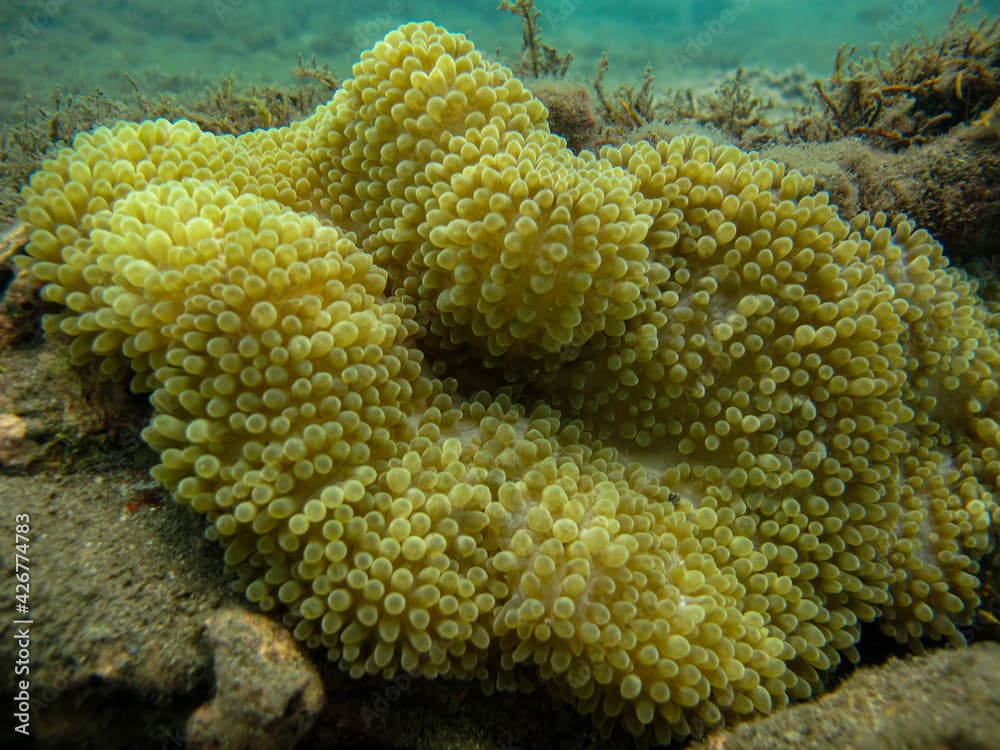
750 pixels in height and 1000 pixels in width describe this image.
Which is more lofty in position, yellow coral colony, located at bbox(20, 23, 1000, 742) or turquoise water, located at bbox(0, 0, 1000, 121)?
turquoise water, located at bbox(0, 0, 1000, 121)

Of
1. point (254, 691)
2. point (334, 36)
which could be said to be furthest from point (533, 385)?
point (334, 36)

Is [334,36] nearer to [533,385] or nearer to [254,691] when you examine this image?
[533,385]

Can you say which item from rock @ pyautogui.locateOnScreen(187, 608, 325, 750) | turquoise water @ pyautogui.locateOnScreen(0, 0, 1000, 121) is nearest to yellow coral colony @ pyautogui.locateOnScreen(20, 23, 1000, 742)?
rock @ pyautogui.locateOnScreen(187, 608, 325, 750)

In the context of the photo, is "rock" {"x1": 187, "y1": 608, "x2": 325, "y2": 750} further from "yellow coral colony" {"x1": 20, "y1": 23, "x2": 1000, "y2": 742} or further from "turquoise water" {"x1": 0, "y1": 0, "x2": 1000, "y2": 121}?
"turquoise water" {"x1": 0, "y1": 0, "x2": 1000, "y2": 121}

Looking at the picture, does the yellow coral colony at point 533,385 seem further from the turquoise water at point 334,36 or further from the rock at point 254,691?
the turquoise water at point 334,36

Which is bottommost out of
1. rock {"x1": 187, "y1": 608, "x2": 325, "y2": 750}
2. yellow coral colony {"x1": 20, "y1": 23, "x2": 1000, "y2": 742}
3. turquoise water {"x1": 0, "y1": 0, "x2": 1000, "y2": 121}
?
rock {"x1": 187, "y1": 608, "x2": 325, "y2": 750}

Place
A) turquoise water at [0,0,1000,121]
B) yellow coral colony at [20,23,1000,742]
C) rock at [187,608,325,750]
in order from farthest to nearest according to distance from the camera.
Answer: turquoise water at [0,0,1000,121] → yellow coral colony at [20,23,1000,742] → rock at [187,608,325,750]
